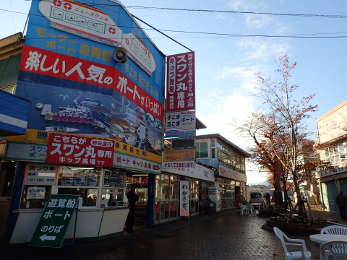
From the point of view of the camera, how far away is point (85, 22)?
10.5m

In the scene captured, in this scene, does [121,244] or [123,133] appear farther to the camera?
[123,133]

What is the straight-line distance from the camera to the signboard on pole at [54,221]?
7590mm

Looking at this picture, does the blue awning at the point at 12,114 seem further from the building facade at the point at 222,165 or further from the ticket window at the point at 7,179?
the building facade at the point at 222,165

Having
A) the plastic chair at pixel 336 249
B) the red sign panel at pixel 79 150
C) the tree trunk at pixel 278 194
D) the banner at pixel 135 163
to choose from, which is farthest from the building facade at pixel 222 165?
the plastic chair at pixel 336 249

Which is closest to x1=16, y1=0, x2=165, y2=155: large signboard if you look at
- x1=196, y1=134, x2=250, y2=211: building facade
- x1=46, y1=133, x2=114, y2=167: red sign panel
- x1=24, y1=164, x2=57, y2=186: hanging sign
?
x1=46, y1=133, x2=114, y2=167: red sign panel

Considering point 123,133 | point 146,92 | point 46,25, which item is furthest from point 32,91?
point 146,92

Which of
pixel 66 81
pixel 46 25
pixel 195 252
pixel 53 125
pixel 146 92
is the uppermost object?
pixel 46 25

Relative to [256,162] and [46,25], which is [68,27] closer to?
[46,25]

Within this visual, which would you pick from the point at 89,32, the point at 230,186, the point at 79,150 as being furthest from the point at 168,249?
the point at 230,186

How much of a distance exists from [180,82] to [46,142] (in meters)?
7.50

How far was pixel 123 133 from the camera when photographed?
34.7ft

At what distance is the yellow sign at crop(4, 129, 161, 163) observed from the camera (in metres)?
8.46

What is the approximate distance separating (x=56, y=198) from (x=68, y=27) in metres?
6.70

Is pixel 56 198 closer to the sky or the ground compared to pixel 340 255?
closer to the sky
